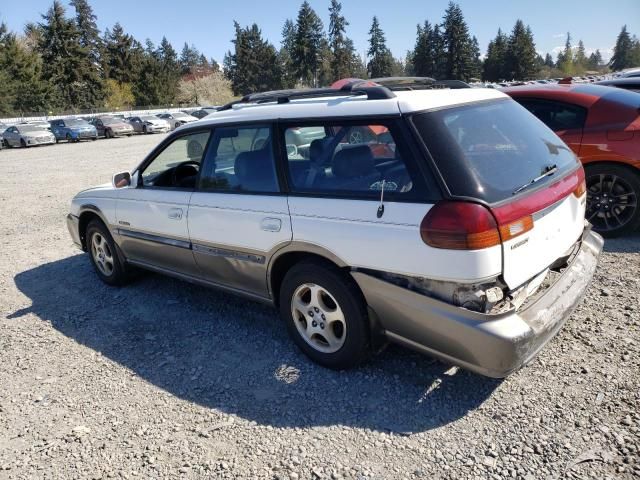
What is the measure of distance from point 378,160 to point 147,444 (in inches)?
84.9

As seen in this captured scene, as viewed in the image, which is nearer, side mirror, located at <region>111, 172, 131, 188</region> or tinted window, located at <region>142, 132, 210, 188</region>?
tinted window, located at <region>142, 132, 210, 188</region>

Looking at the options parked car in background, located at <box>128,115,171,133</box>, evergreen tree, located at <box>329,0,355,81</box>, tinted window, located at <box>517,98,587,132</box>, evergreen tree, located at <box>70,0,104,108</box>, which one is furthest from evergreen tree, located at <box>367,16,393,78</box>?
tinted window, located at <box>517,98,587,132</box>

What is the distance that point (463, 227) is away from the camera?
2.49 metres

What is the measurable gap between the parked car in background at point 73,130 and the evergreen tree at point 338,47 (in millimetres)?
67943

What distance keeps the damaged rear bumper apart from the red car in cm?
273

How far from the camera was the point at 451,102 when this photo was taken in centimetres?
303

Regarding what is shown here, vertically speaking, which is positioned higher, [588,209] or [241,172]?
[241,172]

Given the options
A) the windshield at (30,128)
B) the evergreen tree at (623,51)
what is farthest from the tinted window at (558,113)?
the evergreen tree at (623,51)

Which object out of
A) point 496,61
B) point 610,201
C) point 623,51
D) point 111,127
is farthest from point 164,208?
point 623,51

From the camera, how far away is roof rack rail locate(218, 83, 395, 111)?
3.04 metres

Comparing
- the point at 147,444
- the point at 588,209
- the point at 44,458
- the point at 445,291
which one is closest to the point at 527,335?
the point at 445,291

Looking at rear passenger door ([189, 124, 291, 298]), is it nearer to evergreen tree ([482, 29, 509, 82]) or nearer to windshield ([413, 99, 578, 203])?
windshield ([413, 99, 578, 203])

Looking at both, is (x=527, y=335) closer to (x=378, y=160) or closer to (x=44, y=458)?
(x=378, y=160)

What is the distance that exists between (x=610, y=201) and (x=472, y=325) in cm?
375
